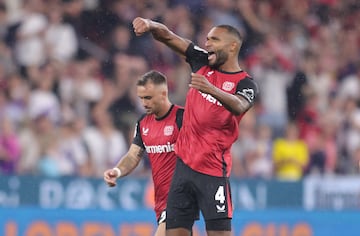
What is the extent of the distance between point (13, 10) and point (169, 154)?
18.8 ft

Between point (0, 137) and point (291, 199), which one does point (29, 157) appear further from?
point (291, 199)

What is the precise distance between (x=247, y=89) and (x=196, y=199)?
104cm

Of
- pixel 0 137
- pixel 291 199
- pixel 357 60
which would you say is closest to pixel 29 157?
pixel 0 137

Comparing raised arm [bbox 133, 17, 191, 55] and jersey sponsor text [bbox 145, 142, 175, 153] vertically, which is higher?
raised arm [bbox 133, 17, 191, 55]

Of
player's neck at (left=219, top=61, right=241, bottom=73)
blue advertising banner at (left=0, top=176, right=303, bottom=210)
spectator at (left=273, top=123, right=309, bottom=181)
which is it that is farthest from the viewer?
spectator at (left=273, top=123, right=309, bottom=181)

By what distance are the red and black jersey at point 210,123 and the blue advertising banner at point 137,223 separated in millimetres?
3835

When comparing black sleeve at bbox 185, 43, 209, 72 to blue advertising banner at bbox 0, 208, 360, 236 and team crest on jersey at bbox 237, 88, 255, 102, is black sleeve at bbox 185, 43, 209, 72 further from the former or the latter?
blue advertising banner at bbox 0, 208, 360, 236

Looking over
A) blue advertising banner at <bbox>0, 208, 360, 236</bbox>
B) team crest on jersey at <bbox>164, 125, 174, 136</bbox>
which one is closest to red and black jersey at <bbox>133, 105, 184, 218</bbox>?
team crest on jersey at <bbox>164, 125, 174, 136</bbox>

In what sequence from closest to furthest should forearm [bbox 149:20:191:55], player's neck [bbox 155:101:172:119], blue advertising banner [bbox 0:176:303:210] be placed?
forearm [bbox 149:20:191:55]
player's neck [bbox 155:101:172:119]
blue advertising banner [bbox 0:176:303:210]

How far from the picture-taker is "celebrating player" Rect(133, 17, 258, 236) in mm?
9500

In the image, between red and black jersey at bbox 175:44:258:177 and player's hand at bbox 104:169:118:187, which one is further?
player's hand at bbox 104:169:118:187

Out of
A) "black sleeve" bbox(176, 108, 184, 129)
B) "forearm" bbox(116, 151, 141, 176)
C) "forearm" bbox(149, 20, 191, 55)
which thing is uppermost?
"forearm" bbox(149, 20, 191, 55)

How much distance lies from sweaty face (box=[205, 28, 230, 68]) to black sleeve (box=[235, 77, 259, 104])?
25 cm

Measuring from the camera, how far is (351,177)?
16266 millimetres
